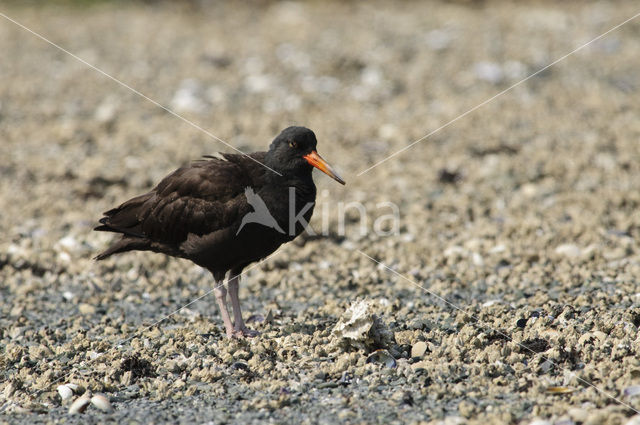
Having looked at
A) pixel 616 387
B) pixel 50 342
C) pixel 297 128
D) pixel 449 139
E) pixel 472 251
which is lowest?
pixel 616 387

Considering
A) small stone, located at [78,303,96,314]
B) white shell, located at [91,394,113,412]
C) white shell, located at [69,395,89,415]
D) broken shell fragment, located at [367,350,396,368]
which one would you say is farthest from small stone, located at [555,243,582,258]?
white shell, located at [69,395,89,415]

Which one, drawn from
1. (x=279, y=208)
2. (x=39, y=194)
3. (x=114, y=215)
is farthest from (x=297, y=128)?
(x=39, y=194)

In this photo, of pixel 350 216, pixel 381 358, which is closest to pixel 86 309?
pixel 381 358

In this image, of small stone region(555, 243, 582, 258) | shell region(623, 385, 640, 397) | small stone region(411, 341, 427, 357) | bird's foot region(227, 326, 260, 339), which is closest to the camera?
shell region(623, 385, 640, 397)

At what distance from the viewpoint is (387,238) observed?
8461mm

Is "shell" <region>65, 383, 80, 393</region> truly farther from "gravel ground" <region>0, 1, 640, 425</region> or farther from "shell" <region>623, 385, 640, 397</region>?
"shell" <region>623, 385, 640, 397</region>

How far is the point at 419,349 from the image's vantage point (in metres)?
5.48

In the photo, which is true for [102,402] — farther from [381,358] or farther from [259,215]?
[381,358]

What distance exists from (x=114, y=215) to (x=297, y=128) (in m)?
1.68

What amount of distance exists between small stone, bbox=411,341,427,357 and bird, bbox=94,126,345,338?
3.86 ft

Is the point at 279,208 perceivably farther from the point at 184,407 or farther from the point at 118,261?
the point at 118,261

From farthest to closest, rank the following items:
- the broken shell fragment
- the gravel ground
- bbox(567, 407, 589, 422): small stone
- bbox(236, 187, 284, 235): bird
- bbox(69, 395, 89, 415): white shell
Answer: bbox(236, 187, 284, 235): bird → the broken shell fragment → the gravel ground → bbox(69, 395, 89, 415): white shell → bbox(567, 407, 589, 422): small stone

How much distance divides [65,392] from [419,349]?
229 centimetres

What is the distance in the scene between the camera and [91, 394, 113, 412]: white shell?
496 cm
